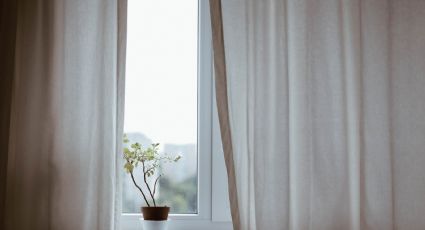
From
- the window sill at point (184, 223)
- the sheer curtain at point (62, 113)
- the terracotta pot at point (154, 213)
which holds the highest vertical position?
the sheer curtain at point (62, 113)

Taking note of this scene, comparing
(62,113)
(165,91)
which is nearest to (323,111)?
(165,91)

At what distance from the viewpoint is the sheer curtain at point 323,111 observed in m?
2.09

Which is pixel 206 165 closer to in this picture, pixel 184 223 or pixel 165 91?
pixel 184 223

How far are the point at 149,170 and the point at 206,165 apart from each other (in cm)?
27

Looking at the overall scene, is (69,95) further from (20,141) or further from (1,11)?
(1,11)

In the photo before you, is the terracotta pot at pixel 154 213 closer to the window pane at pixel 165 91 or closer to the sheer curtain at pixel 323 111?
the window pane at pixel 165 91

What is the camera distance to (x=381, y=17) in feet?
7.15

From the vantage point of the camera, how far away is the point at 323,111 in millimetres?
2141

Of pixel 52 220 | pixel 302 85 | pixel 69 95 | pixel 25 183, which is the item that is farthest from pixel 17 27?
pixel 302 85

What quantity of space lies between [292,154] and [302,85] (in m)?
0.30

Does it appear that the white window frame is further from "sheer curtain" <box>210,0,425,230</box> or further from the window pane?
"sheer curtain" <box>210,0,425,230</box>

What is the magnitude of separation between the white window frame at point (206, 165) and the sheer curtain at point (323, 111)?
0.22 meters

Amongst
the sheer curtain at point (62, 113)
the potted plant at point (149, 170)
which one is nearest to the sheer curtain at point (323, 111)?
the potted plant at point (149, 170)

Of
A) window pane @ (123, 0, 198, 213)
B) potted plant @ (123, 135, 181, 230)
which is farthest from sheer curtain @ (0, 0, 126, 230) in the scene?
window pane @ (123, 0, 198, 213)
